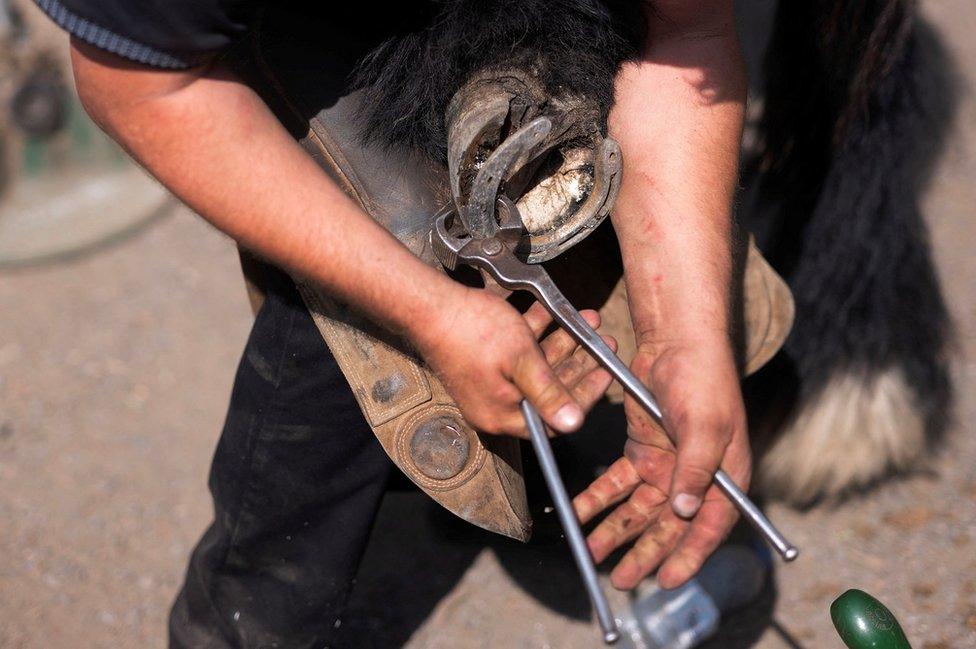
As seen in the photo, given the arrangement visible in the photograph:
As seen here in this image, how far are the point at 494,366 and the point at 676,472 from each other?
0.19m

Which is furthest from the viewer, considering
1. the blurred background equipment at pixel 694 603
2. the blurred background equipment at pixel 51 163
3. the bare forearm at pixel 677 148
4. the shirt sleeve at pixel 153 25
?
the blurred background equipment at pixel 51 163

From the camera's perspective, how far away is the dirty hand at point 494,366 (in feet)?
2.54

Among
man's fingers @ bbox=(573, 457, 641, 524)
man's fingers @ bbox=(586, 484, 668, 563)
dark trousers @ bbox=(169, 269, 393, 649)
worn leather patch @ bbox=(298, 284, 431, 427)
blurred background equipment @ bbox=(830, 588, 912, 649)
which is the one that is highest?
worn leather patch @ bbox=(298, 284, 431, 427)

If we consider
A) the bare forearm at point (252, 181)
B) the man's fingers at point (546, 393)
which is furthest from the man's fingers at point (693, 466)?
the bare forearm at point (252, 181)

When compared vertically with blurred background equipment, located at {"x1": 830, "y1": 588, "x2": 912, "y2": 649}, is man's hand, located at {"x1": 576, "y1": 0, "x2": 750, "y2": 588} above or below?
above

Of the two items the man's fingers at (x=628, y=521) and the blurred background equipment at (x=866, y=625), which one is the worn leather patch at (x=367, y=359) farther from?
the blurred background equipment at (x=866, y=625)

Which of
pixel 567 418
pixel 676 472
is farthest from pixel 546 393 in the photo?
pixel 676 472

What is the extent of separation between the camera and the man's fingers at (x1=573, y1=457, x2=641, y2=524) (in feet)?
2.89

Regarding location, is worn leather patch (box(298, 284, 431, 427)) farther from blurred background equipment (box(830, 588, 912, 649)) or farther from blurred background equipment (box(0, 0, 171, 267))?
blurred background equipment (box(0, 0, 171, 267))

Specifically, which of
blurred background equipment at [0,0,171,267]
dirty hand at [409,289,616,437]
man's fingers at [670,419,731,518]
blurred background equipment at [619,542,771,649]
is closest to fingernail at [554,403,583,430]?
dirty hand at [409,289,616,437]

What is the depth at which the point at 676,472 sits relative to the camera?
83 centimetres

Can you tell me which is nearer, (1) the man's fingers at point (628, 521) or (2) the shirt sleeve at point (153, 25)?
(2) the shirt sleeve at point (153, 25)

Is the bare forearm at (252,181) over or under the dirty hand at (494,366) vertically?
over

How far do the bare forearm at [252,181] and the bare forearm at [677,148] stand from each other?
256 mm
